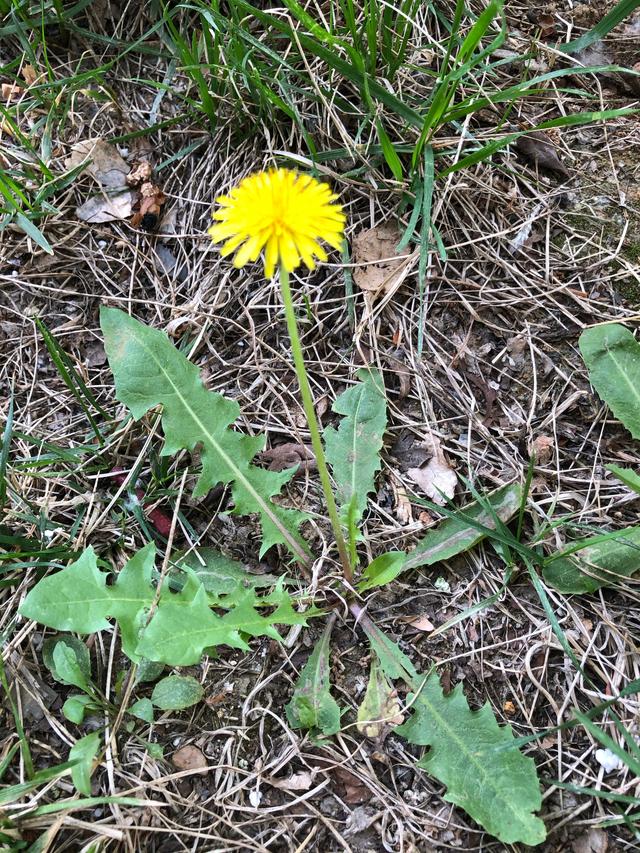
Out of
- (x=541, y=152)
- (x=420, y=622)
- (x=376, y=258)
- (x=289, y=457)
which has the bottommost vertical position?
(x=420, y=622)

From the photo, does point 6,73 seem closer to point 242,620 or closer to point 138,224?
point 138,224

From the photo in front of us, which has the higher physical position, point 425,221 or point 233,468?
point 425,221

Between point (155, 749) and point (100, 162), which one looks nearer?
point (155, 749)

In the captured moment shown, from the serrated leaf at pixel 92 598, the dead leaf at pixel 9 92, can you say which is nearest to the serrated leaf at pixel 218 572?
the serrated leaf at pixel 92 598

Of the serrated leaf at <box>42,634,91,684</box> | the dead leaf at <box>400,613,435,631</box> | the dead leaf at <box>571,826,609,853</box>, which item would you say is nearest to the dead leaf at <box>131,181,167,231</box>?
the serrated leaf at <box>42,634,91,684</box>

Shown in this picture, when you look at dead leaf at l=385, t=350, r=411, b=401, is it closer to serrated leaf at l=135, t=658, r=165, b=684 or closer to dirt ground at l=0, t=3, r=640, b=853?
dirt ground at l=0, t=3, r=640, b=853

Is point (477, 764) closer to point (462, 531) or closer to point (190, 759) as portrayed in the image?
point (462, 531)

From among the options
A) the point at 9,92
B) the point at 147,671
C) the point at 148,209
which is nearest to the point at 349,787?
the point at 147,671

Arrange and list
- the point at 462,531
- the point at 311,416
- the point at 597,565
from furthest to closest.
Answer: the point at 462,531 → the point at 597,565 → the point at 311,416
